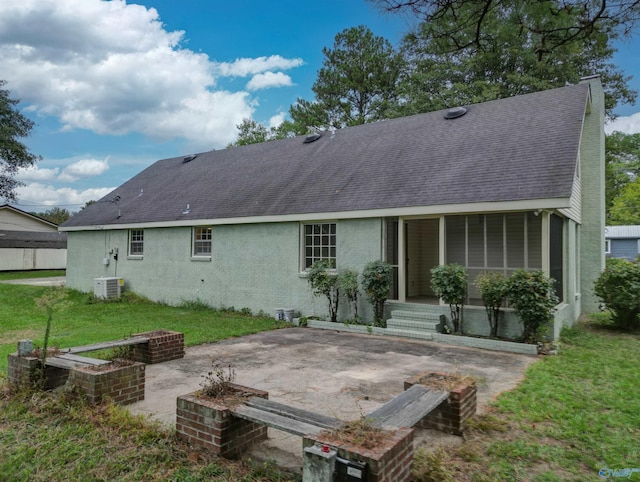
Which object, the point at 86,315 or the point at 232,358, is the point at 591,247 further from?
the point at 86,315

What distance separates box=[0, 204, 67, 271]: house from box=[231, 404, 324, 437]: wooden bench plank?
1239 inches

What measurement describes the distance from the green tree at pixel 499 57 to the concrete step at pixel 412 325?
16.2 ft

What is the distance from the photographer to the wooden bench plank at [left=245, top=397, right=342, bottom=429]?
9.93 feet

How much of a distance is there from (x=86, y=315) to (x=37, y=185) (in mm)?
22862

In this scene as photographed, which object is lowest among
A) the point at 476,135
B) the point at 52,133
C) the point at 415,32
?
the point at 415,32

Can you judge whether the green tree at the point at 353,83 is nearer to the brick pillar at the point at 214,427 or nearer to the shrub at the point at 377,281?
the shrub at the point at 377,281

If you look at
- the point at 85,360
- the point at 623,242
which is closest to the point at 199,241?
the point at 85,360

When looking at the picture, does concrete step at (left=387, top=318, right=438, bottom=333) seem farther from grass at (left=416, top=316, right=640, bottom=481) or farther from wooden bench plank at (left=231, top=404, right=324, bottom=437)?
wooden bench plank at (left=231, top=404, right=324, bottom=437)

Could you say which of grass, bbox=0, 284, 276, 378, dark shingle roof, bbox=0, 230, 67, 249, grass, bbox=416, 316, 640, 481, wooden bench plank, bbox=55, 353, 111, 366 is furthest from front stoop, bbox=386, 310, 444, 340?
dark shingle roof, bbox=0, 230, 67, 249

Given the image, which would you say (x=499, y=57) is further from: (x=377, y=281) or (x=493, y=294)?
(x=493, y=294)

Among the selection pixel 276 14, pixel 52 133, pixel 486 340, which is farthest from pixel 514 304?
pixel 52 133

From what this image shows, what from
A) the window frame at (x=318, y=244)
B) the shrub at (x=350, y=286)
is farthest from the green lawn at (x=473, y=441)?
the window frame at (x=318, y=244)

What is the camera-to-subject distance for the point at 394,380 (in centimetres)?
548

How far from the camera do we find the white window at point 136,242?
14.4 m
